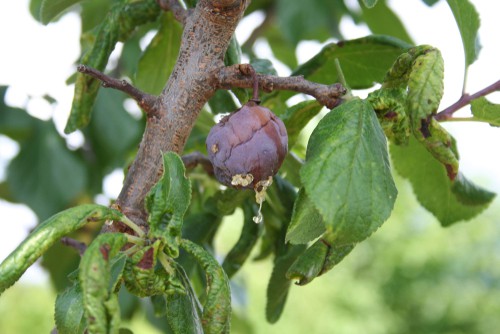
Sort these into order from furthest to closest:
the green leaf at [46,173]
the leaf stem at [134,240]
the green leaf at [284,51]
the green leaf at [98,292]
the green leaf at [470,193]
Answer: the green leaf at [284,51]
the green leaf at [46,173]
the green leaf at [470,193]
the leaf stem at [134,240]
the green leaf at [98,292]

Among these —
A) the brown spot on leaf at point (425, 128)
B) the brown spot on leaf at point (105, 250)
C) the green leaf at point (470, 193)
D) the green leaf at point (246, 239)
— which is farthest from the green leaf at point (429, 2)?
the brown spot on leaf at point (105, 250)

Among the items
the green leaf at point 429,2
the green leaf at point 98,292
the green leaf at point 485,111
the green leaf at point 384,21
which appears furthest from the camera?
the green leaf at point 384,21

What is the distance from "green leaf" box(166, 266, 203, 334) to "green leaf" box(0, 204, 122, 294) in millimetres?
111

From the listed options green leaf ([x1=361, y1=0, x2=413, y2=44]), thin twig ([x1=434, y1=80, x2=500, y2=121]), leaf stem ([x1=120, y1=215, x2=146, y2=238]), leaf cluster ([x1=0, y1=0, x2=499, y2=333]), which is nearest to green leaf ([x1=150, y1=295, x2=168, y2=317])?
leaf cluster ([x1=0, y1=0, x2=499, y2=333])

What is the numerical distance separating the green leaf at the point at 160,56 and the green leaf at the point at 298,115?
0.80ft

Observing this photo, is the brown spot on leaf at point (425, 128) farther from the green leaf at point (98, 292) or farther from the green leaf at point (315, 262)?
the green leaf at point (98, 292)

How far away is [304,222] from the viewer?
0.65m

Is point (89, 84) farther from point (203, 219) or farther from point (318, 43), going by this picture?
point (318, 43)

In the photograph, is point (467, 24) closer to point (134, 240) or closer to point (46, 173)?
point (134, 240)

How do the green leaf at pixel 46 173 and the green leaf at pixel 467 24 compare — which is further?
the green leaf at pixel 46 173

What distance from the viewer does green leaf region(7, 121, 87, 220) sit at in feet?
5.54

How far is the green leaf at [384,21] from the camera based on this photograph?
1.46 metres

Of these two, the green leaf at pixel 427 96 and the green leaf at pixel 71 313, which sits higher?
the green leaf at pixel 427 96

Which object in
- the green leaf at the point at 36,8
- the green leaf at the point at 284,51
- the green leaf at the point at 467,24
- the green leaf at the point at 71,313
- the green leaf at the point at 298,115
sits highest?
the green leaf at the point at 284,51
